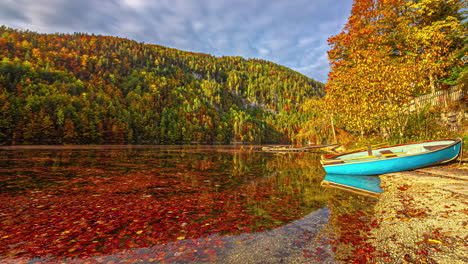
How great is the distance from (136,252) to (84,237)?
1.61 m

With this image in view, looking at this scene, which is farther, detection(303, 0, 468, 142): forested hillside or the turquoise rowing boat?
detection(303, 0, 468, 142): forested hillside

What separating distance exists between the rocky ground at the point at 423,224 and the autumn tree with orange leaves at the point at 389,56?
9.43 metres

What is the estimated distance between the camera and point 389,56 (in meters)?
27.0

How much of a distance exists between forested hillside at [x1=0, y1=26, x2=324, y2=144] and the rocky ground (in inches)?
1786

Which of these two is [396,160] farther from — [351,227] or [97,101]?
[97,101]

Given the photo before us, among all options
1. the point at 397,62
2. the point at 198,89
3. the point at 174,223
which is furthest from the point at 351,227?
the point at 198,89

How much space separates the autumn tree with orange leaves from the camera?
56.1 ft

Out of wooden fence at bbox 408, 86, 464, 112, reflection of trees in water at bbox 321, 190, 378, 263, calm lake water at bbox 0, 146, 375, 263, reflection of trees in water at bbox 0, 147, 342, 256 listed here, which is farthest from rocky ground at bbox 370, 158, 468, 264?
wooden fence at bbox 408, 86, 464, 112

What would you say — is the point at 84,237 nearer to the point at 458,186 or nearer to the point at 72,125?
the point at 458,186

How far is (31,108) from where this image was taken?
74.1 meters

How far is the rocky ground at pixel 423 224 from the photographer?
382cm

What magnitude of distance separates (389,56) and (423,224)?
28.9 m

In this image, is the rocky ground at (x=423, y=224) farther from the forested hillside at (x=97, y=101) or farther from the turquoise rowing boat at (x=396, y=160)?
the forested hillside at (x=97, y=101)

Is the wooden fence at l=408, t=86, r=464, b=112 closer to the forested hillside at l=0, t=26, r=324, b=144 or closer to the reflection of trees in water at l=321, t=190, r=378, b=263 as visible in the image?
the reflection of trees in water at l=321, t=190, r=378, b=263
